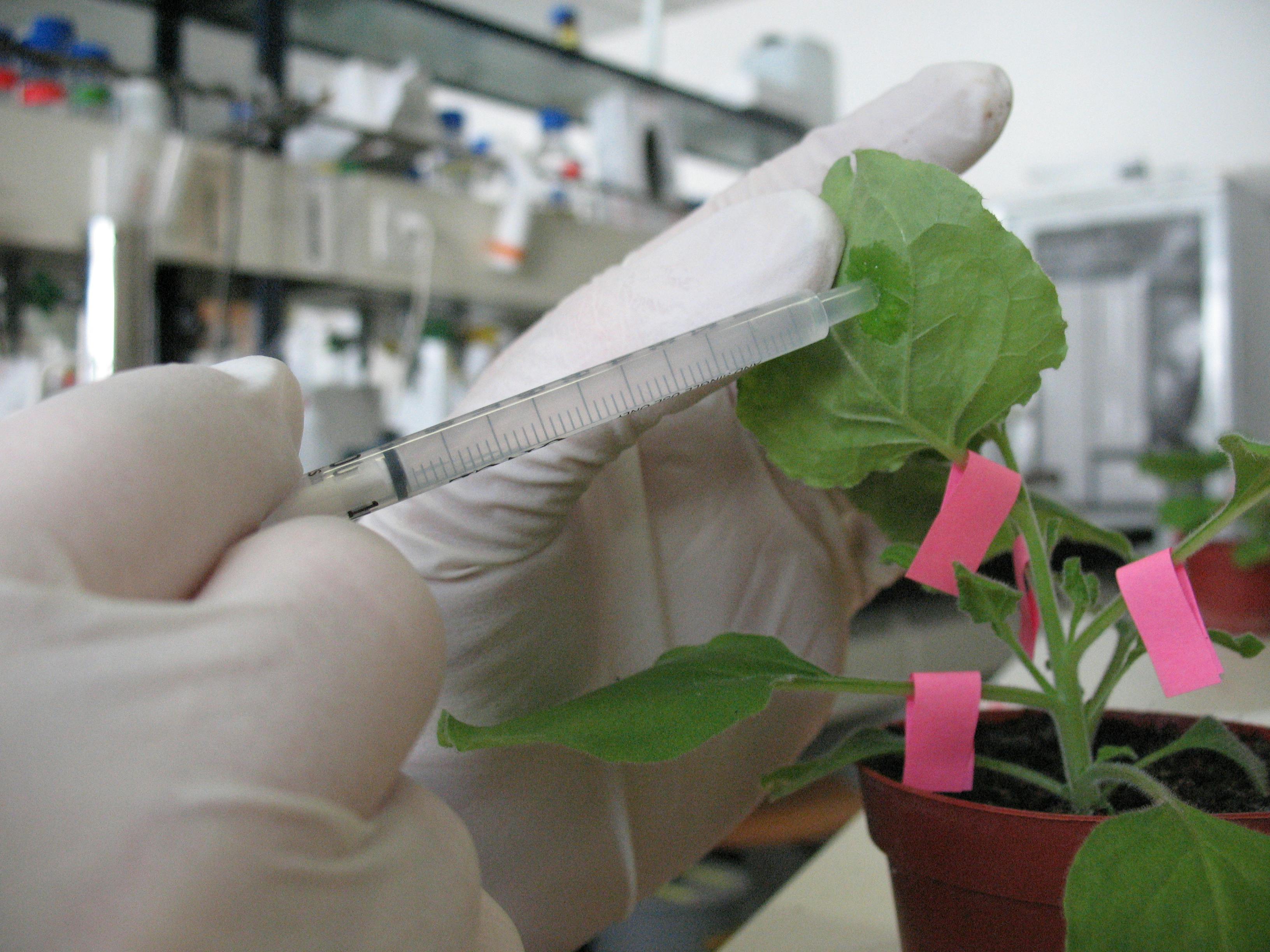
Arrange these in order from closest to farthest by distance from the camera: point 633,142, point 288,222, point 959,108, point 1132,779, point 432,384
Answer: point 1132,779 → point 959,108 → point 288,222 → point 432,384 → point 633,142

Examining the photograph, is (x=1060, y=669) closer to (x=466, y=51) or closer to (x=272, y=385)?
(x=272, y=385)

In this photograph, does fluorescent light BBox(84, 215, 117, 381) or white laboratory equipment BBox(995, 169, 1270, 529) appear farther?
white laboratory equipment BBox(995, 169, 1270, 529)

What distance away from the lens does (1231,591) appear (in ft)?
3.47

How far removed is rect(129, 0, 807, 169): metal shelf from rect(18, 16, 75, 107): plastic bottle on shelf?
36 centimetres

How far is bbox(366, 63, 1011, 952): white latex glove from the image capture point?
0.39m

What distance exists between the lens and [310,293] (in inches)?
68.1

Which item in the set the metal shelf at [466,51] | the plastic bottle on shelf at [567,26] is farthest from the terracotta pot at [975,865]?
the plastic bottle on shelf at [567,26]

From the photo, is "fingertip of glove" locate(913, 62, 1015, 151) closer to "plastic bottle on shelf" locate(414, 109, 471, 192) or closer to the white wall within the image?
"plastic bottle on shelf" locate(414, 109, 471, 192)

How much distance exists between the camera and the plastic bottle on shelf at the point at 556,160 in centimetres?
182

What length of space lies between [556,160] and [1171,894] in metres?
1.89

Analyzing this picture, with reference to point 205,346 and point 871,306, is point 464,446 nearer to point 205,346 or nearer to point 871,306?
point 871,306

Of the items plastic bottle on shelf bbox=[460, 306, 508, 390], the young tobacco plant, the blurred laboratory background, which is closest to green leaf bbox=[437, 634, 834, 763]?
the young tobacco plant

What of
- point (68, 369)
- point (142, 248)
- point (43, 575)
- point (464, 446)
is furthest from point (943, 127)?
point (68, 369)

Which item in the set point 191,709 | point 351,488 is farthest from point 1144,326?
point 191,709
